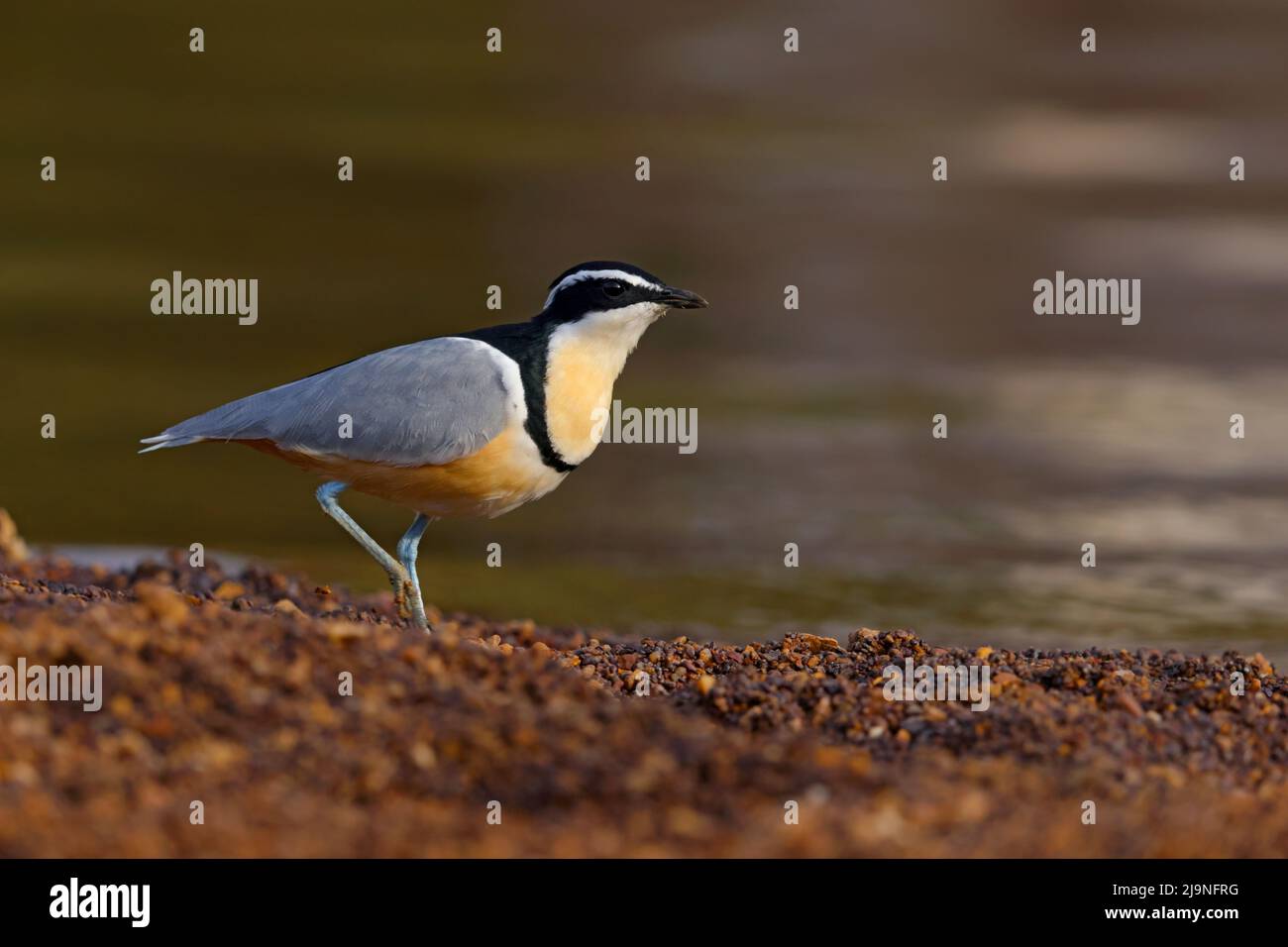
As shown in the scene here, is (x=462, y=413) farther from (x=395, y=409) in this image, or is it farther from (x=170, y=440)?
(x=170, y=440)

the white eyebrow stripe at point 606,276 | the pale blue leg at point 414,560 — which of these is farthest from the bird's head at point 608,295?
the pale blue leg at point 414,560

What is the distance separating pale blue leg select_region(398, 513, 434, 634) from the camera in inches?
214

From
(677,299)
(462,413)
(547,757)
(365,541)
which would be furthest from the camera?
(677,299)

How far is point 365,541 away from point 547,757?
229 centimetres

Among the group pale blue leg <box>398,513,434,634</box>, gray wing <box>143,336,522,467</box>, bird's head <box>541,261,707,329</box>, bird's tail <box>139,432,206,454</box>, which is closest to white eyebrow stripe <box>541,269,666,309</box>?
bird's head <box>541,261,707,329</box>

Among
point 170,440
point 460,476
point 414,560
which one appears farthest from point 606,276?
point 170,440

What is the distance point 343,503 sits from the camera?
8.85 m

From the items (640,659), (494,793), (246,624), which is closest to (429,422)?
(640,659)

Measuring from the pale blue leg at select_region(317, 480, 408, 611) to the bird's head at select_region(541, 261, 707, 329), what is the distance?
101 centimetres

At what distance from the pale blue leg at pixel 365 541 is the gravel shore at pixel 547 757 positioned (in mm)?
948

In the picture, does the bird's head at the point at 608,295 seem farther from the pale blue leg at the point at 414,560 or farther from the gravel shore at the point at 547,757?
the gravel shore at the point at 547,757

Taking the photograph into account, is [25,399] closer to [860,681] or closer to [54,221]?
[54,221]

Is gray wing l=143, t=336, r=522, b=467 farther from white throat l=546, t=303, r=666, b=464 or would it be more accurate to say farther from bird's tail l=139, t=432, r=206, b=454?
white throat l=546, t=303, r=666, b=464

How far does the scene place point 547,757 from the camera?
11.0 feet
